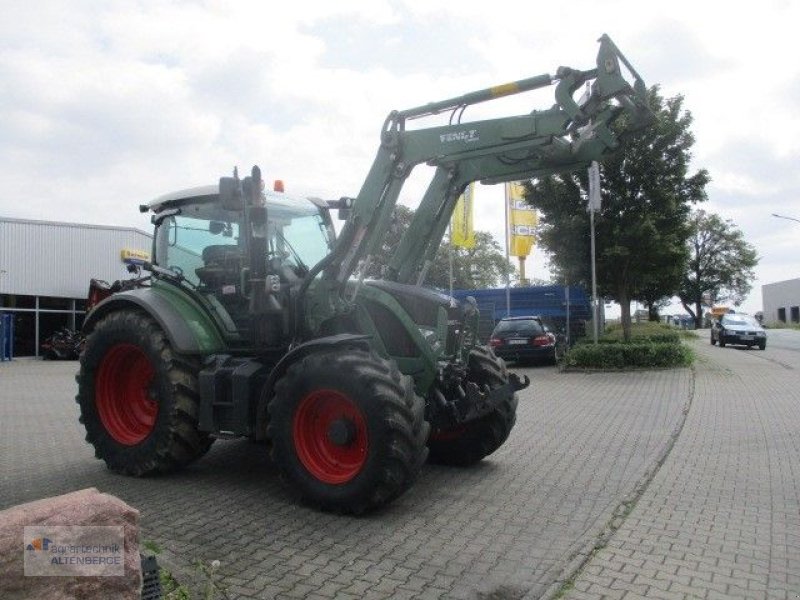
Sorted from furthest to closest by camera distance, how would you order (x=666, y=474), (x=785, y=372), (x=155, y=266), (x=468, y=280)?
(x=468, y=280)
(x=785, y=372)
(x=155, y=266)
(x=666, y=474)

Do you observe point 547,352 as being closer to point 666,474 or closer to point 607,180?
point 607,180

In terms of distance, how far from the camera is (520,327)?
19.8 metres

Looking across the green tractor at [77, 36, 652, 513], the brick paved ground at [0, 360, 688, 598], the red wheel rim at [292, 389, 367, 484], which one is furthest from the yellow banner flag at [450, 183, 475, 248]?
the red wheel rim at [292, 389, 367, 484]


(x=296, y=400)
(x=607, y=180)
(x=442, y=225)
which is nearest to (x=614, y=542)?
(x=296, y=400)

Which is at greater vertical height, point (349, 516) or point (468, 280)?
point (468, 280)

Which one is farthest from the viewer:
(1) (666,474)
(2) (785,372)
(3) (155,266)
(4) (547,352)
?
(4) (547,352)

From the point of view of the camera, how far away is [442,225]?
698cm

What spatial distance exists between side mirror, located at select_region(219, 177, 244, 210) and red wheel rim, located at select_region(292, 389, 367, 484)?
1.81 meters

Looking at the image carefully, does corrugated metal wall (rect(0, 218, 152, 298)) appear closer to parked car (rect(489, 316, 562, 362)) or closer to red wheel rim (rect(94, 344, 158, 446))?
parked car (rect(489, 316, 562, 362))

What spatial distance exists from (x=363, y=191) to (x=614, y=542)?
342 cm

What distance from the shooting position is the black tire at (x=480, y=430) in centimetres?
692

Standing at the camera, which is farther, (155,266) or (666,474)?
(155,266)

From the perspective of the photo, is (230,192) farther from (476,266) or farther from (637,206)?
(476,266)

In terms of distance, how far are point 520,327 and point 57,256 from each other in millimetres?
19685
